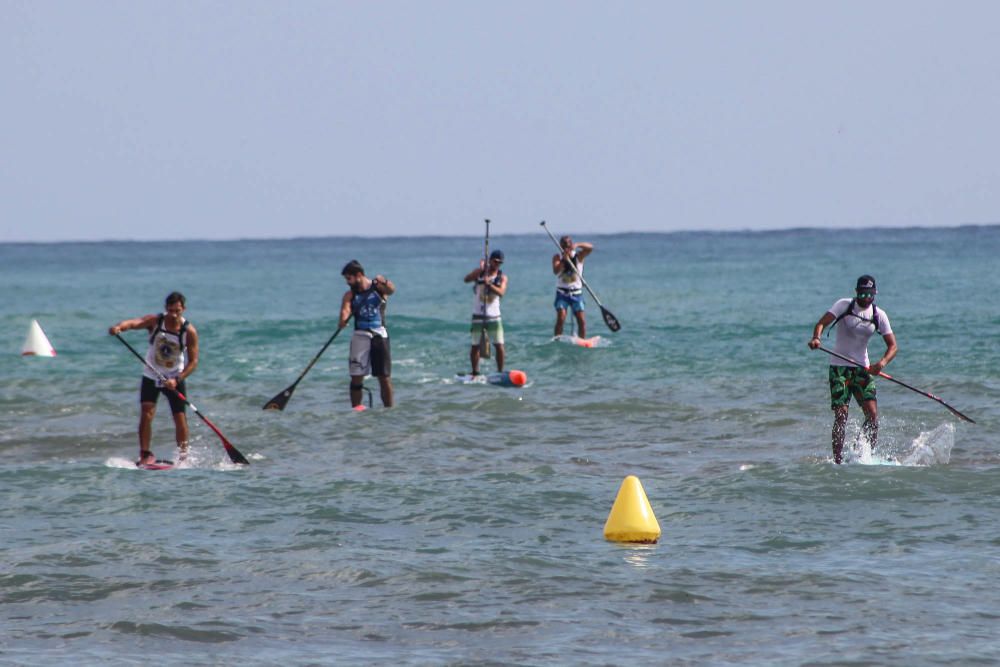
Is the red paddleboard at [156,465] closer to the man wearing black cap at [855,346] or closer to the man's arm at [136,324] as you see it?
the man's arm at [136,324]

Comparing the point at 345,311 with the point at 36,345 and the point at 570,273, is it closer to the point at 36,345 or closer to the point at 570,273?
the point at 570,273

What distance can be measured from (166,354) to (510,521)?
4.23m

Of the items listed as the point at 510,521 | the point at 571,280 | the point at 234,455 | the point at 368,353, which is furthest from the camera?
the point at 571,280

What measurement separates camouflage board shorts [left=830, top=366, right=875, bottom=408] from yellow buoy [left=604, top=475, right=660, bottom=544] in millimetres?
3344

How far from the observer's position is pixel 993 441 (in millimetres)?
15250

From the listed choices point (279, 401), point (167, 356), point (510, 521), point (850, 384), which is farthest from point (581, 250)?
point (510, 521)

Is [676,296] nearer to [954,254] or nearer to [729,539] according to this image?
[729,539]

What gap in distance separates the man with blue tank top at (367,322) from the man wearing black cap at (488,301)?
132 inches

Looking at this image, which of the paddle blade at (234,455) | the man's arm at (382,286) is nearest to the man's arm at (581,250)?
the man's arm at (382,286)

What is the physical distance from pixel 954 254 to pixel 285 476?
87.8m

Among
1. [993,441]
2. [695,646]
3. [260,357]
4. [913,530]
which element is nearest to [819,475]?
[913,530]

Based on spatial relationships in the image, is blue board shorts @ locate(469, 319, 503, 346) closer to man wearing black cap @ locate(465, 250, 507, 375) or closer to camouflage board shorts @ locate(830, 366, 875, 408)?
man wearing black cap @ locate(465, 250, 507, 375)

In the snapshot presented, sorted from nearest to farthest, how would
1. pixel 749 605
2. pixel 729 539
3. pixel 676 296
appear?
1. pixel 749 605
2. pixel 729 539
3. pixel 676 296

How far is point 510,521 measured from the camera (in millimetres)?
11664
